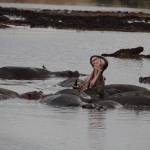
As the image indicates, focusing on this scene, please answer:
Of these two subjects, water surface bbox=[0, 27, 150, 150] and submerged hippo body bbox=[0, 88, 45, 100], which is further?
submerged hippo body bbox=[0, 88, 45, 100]

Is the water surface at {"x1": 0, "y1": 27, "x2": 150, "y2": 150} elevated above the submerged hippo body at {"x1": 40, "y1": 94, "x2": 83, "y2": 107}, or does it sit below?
below

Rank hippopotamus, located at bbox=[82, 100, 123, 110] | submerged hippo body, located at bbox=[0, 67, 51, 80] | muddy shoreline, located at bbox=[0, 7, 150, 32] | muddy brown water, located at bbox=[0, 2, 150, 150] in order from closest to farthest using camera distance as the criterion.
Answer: muddy brown water, located at bbox=[0, 2, 150, 150]
hippopotamus, located at bbox=[82, 100, 123, 110]
submerged hippo body, located at bbox=[0, 67, 51, 80]
muddy shoreline, located at bbox=[0, 7, 150, 32]

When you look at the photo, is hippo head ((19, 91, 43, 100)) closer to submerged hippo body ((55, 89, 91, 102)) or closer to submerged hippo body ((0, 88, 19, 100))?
submerged hippo body ((0, 88, 19, 100))

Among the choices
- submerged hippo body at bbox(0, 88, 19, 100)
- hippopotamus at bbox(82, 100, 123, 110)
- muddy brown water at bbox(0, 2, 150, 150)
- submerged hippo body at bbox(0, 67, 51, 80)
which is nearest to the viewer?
muddy brown water at bbox(0, 2, 150, 150)

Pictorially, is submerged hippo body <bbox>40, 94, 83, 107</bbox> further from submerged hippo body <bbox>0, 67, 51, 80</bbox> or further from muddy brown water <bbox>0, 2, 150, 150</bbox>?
submerged hippo body <bbox>0, 67, 51, 80</bbox>

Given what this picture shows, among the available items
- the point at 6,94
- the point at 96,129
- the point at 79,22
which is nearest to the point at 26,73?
the point at 6,94

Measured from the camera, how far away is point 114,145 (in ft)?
38.5

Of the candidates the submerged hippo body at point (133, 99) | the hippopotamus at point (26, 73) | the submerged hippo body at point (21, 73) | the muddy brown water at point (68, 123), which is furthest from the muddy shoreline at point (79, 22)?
the submerged hippo body at point (133, 99)

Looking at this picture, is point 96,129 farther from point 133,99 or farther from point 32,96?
point 32,96

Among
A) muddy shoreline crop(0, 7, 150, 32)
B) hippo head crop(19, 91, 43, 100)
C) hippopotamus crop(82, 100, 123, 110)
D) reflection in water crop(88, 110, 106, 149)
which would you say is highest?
muddy shoreline crop(0, 7, 150, 32)

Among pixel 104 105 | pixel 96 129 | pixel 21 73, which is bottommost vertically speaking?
pixel 96 129

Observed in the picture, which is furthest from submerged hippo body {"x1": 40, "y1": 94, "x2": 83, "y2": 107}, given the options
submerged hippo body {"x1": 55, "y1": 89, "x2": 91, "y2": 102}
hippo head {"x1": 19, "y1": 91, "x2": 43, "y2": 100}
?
hippo head {"x1": 19, "y1": 91, "x2": 43, "y2": 100}

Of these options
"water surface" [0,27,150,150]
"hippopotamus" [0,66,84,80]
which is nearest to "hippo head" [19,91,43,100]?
"water surface" [0,27,150,150]

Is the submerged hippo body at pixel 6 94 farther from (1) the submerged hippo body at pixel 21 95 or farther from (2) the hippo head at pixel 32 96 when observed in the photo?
(2) the hippo head at pixel 32 96
